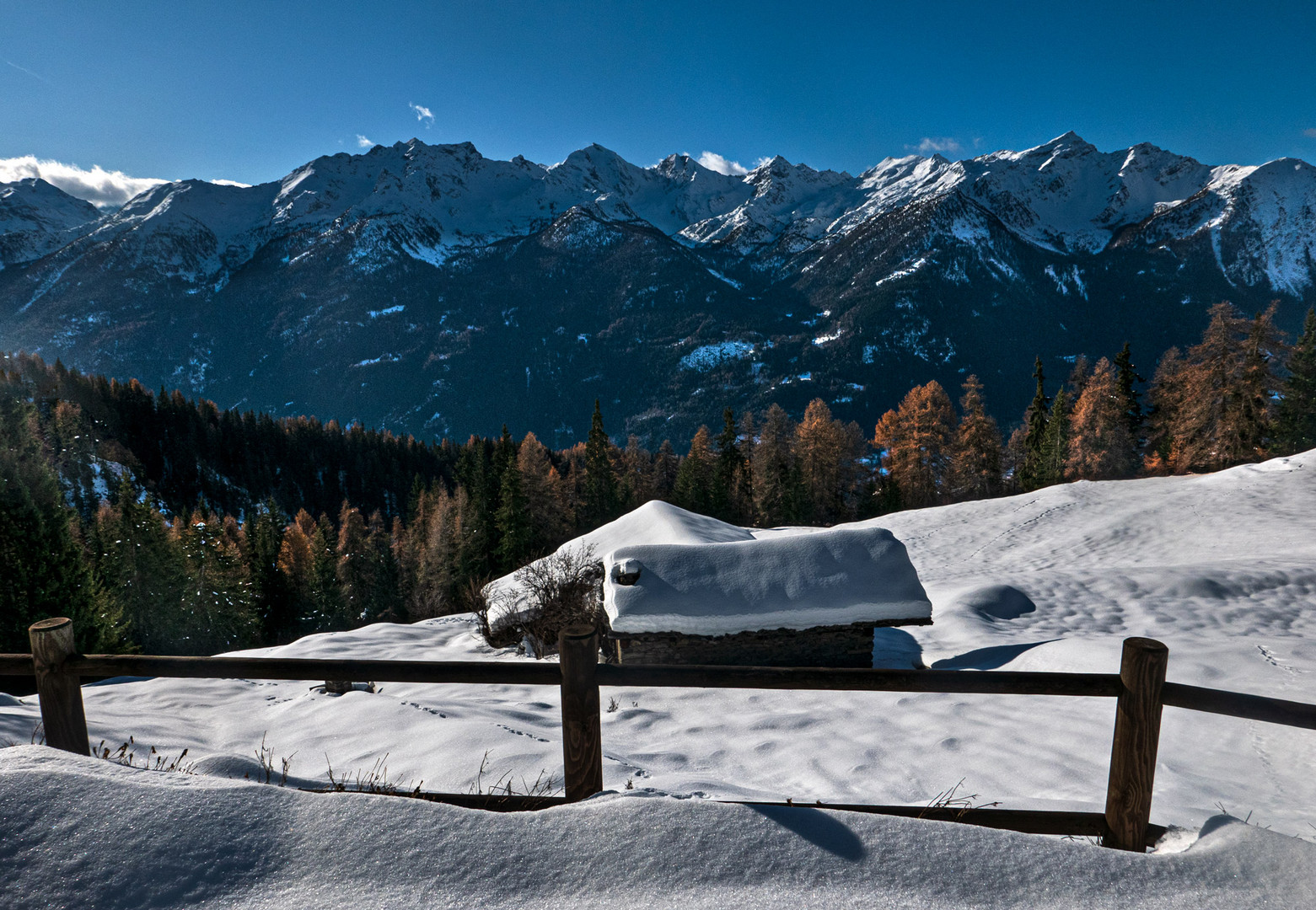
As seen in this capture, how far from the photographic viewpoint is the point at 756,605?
12.7 meters

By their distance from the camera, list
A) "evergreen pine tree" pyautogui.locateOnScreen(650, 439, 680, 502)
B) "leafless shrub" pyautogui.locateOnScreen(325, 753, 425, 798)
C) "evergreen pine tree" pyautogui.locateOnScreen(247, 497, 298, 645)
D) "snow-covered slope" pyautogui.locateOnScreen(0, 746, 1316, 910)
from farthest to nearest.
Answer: "evergreen pine tree" pyautogui.locateOnScreen(650, 439, 680, 502), "evergreen pine tree" pyautogui.locateOnScreen(247, 497, 298, 645), "leafless shrub" pyautogui.locateOnScreen(325, 753, 425, 798), "snow-covered slope" pyautogui.locateOnScreen(0, 746, 1316, 910)

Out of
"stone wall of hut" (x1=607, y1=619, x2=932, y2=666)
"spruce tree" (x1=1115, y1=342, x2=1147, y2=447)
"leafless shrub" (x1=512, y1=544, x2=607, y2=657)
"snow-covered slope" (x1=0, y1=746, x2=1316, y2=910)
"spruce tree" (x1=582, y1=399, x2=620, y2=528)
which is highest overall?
"spruce tree" (x1=1115, y1=342, x2=1147, y2=447)

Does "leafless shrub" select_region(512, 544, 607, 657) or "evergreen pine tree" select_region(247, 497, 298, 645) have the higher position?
"leafless shrub" select_region(512, 544, 607, 657)

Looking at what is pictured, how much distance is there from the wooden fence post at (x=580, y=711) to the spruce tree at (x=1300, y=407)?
50710 mm

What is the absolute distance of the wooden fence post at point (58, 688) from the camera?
3.16 metres

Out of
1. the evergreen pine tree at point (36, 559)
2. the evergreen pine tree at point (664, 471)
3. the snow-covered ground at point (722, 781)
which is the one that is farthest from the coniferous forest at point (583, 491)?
the snow-covered ground at point (722, 781)

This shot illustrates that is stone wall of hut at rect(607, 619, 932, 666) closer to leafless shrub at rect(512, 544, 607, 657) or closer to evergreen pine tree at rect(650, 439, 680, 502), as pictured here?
leafless shrub at rect(512, 544, 607, 657)

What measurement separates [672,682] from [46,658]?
10.6 feet

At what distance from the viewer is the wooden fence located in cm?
279

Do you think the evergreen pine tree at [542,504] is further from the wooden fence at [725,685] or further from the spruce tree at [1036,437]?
the wooden fence at [725,685]

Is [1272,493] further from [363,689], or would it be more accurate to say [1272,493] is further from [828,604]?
[363,689]

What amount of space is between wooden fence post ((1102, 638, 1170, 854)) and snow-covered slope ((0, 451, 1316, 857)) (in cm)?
157


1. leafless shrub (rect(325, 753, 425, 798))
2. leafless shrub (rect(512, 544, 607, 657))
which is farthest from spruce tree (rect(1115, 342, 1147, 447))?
leafless shrub (rect(325, 753, 425, 798))

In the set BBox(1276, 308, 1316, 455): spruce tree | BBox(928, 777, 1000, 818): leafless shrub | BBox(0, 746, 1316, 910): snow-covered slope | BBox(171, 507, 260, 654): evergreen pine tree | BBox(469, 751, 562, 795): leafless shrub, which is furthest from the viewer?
BBox(171, 507, 260, 654): evergreen pine tree
